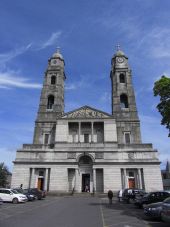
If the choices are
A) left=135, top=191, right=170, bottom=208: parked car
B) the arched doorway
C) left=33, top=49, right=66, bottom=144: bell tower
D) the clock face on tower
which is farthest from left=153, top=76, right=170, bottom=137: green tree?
the clock face on tower

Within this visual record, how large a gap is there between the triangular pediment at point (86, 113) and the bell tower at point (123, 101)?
2880 mm

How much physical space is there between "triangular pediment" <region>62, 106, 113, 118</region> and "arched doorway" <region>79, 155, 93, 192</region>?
28.0 feet

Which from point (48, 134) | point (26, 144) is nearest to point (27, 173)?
point (26, 144)

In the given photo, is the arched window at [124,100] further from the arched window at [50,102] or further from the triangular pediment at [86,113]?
the arched window at [50,102]

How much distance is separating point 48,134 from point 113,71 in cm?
2164

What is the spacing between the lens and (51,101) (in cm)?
5244

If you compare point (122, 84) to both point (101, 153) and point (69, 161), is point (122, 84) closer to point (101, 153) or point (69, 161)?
point (101, 153)

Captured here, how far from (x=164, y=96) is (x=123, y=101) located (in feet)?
106

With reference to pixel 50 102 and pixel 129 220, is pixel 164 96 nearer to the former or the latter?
pixel 129 220

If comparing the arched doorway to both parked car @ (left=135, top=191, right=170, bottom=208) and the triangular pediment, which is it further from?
parked car @ (left=135, top=191, right=170, bottom=208)

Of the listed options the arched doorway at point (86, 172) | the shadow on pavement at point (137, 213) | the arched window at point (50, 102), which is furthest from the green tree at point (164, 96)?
the arched window at point (50, 102)

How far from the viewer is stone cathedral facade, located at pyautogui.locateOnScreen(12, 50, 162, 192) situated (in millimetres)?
41688

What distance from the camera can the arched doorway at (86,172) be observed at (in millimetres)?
43125

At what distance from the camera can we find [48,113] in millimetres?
49312
